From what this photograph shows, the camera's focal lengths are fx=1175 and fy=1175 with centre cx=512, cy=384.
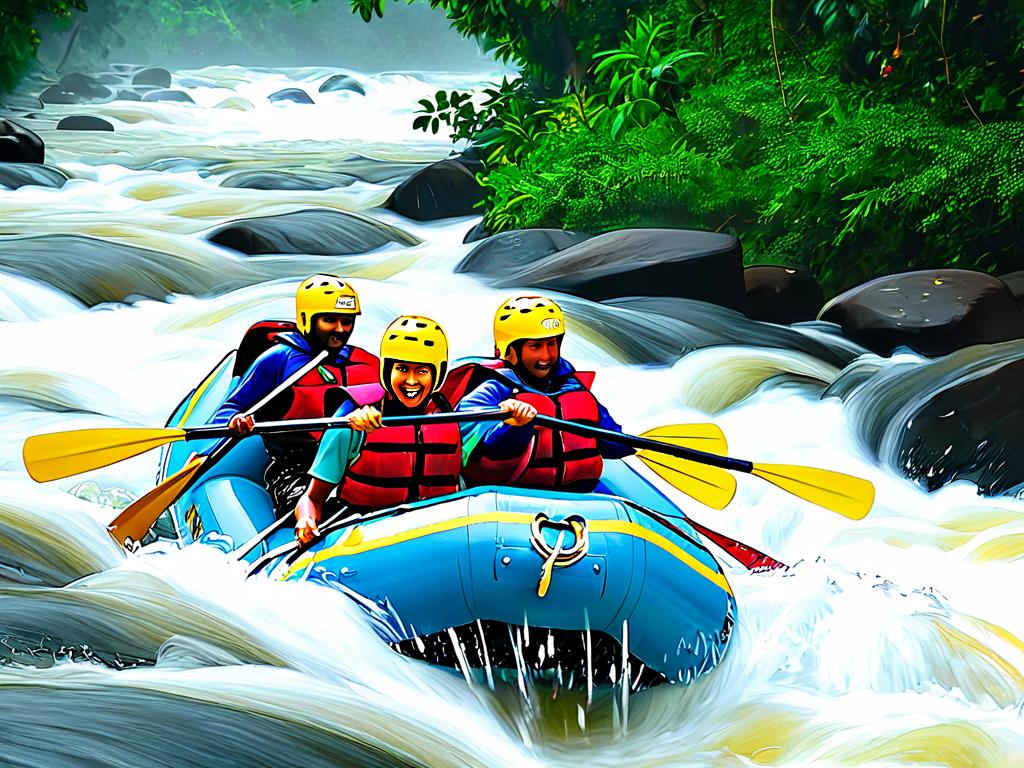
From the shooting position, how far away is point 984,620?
3086mm

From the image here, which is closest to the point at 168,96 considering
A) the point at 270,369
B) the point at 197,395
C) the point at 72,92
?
the point at 72,92

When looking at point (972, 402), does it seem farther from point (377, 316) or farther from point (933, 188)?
point (377, 316)

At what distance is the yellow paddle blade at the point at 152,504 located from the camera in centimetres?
276

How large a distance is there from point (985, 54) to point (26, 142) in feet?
18.3

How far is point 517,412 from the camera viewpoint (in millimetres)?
2400

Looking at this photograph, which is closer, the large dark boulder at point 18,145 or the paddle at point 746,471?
the paddle at point 746,471

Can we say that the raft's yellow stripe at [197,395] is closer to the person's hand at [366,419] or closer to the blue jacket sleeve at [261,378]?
the blue jacket sleeve at [261,378]

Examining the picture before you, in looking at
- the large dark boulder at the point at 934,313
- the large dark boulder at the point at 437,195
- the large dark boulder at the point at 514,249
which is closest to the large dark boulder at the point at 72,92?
the large dark boulder at the point at 437,195

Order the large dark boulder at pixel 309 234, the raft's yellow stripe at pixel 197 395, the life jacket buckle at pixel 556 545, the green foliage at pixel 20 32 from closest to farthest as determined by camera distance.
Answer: the life jacket buckle at pixel 556 545 < the raft's yellow stripe at pixel 197 395 < the large dark boulder at pixel 309 234 < the green foliage at pixel 20 32

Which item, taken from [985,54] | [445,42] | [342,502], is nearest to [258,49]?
[445,42]

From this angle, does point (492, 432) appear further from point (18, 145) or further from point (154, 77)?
point (154, 77)

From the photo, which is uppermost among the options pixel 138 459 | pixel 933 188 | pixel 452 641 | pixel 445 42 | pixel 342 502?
pixel 445 42

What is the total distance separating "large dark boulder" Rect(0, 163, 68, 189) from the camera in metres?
6.78

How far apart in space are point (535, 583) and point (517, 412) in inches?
14.9
